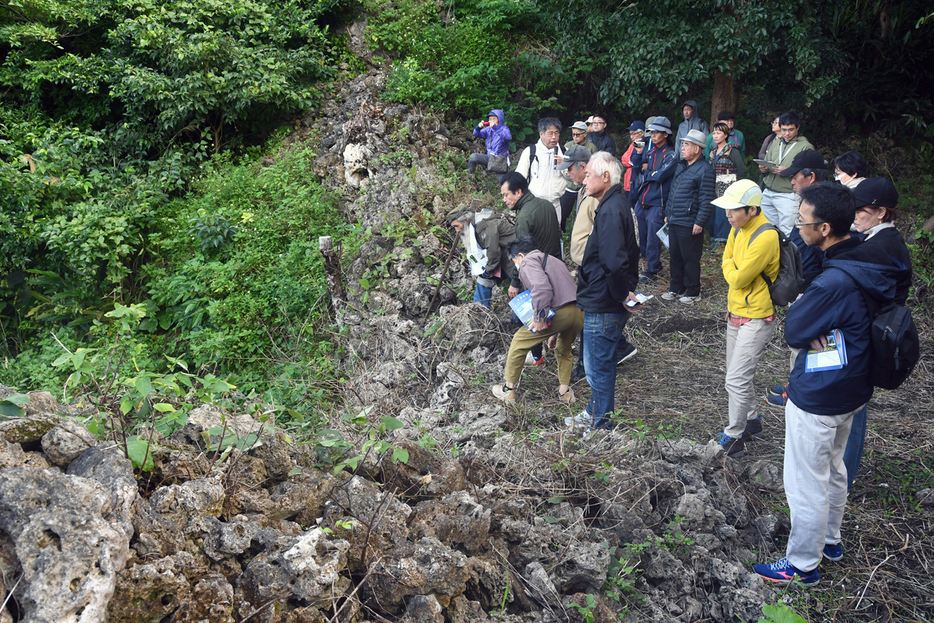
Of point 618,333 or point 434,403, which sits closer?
point 618,333

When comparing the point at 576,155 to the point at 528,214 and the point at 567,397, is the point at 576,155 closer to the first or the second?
the point at 528,214

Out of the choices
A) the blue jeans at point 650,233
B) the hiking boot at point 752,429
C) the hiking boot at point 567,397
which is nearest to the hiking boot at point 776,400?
the hiking boot at point 752,429

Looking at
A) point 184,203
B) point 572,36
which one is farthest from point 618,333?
point 184,203

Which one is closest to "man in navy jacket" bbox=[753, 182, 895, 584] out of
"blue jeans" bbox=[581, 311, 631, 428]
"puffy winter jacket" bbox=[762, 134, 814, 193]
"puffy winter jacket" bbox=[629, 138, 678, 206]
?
"blue jeans" bbox=[581, 311, 631, 428]

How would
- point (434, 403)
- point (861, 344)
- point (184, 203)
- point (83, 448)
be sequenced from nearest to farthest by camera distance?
point (83, 448), point (861, 344), point (434, 403), point (184, 203)

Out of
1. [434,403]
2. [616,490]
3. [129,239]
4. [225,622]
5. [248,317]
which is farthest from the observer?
[129,239]

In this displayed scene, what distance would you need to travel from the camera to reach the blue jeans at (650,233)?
739cm

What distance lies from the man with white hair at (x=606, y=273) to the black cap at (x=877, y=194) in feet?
4.66

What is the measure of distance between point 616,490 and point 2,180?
29.9 ft

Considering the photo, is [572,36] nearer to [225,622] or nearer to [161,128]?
[161,128]

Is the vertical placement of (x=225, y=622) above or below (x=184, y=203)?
above

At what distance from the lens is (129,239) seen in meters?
8.76

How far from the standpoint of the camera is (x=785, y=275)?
12.9ft

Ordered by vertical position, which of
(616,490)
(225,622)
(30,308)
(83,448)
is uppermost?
(83,448)
